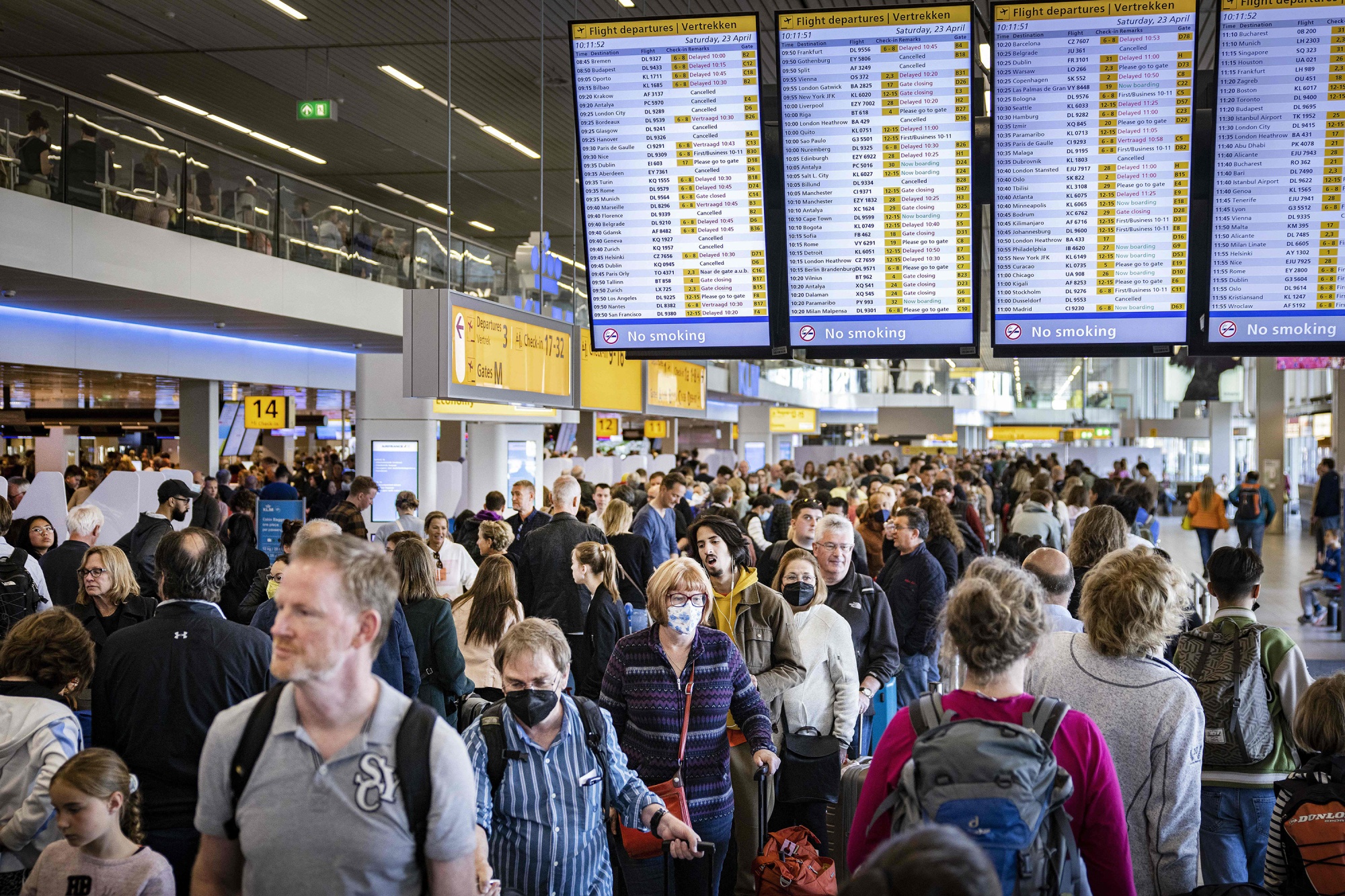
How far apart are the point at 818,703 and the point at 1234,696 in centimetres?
165

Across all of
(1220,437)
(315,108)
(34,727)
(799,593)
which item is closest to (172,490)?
(315,108)

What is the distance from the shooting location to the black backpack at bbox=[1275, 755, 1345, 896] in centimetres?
298

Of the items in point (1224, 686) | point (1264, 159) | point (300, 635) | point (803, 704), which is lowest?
point (803, 704)

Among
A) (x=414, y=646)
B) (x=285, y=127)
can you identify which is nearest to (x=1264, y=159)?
(x=414, y=646)

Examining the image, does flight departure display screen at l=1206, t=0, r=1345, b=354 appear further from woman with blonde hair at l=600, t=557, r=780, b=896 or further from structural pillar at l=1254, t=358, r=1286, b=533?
structural pillar at l=1254, t=358, r=1286, b=533

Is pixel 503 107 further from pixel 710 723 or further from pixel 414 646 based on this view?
pixel 710 723

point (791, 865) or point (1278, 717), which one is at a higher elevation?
point (1278, 717)

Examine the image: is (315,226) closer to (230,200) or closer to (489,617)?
(230,200)

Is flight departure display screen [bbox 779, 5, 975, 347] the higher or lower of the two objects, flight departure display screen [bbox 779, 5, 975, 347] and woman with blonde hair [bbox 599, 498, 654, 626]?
the higher

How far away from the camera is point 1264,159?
4766 millimetres

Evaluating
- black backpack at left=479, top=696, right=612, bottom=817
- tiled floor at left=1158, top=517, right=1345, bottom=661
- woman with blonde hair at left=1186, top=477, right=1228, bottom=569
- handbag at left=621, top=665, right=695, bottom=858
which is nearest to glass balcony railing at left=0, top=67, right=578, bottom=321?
handbag at left=621, top=665, right=695, bottom=858

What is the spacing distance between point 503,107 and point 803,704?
31.0ft

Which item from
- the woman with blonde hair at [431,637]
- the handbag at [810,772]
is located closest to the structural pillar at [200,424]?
the woman with blonde hair at [431,637]

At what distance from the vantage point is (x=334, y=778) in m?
2.10
